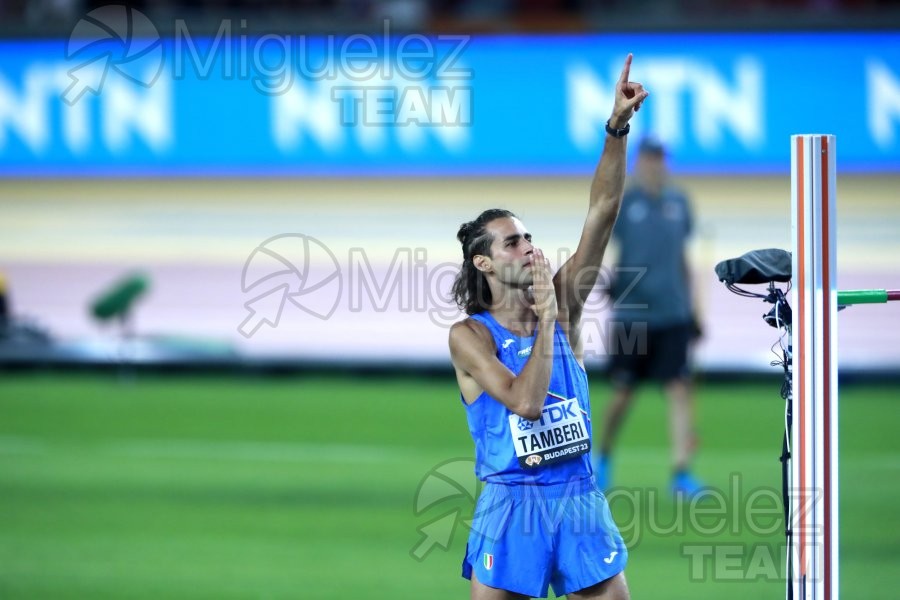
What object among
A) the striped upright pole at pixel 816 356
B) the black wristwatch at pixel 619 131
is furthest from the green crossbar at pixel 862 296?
the black wristwatch at pixel 619 131

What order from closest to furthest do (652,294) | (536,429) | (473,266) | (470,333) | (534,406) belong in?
(534,406), (536,429), (470,333), (473,266), (652,294)

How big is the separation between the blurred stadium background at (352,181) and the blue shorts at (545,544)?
27.6 ft

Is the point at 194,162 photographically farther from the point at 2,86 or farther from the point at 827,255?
the point at 827,255

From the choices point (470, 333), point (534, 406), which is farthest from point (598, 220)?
point (534, 406)

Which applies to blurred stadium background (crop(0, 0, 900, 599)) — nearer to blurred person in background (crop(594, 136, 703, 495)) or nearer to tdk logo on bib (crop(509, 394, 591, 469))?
blurred person in background (crop(594, 136, 703, 495))

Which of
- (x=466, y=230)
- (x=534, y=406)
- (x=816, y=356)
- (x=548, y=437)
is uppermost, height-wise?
(x=466, y=230)

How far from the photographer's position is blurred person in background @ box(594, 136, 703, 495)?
9.97 meters

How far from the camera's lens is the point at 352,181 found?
18.5m

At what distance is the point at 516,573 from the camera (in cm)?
479

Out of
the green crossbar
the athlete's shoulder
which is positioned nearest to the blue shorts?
the athlete's shoulder

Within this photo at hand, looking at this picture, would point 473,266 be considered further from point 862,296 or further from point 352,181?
point 352,181

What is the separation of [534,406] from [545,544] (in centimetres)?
53

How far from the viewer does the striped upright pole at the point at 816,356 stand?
4199 millimetres

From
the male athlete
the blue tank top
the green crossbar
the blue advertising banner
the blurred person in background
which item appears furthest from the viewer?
the blue advertising banner
